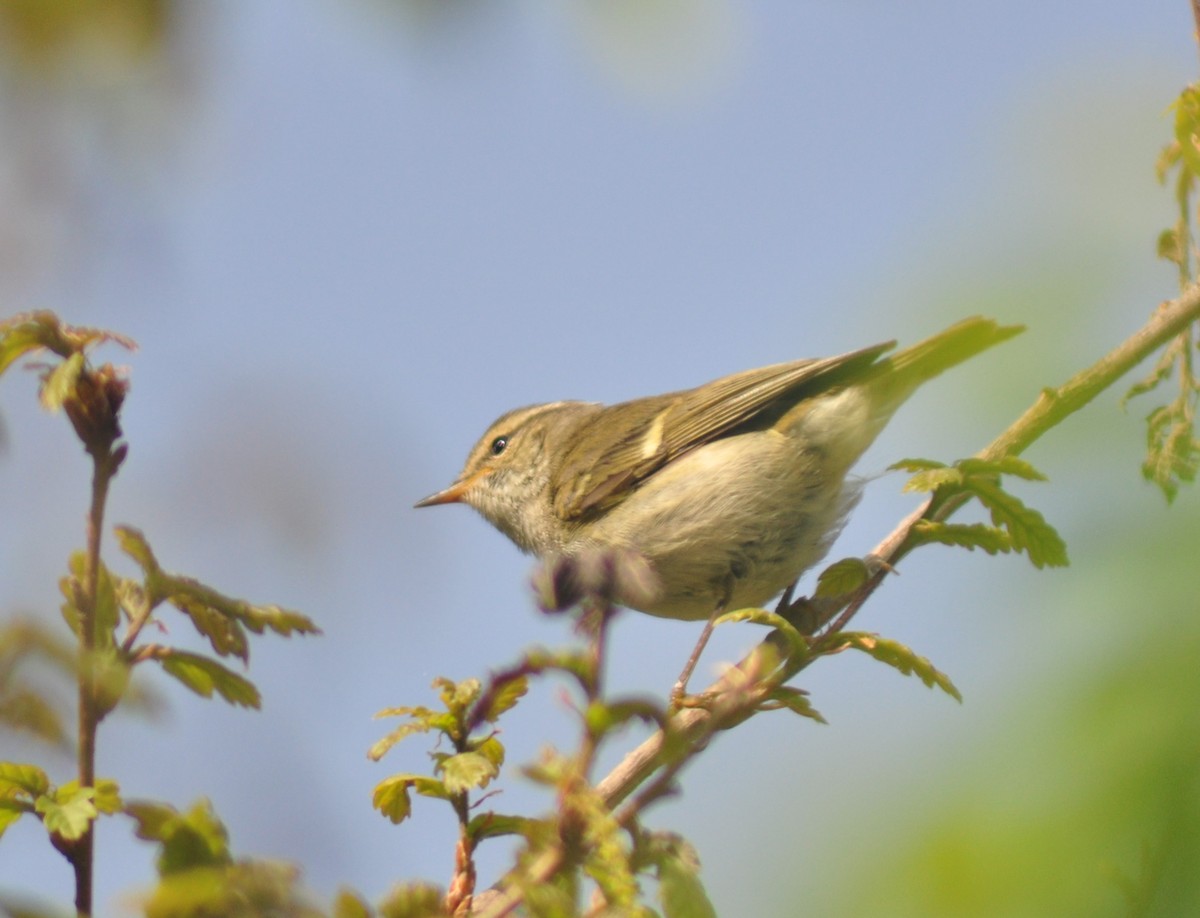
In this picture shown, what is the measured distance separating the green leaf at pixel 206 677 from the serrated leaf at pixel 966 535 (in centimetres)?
82

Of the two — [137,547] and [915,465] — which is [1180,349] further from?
[137,547]

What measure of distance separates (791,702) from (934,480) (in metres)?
0.36

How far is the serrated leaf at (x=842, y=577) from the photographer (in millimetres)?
1836

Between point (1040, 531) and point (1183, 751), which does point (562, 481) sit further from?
point (1183, 751)

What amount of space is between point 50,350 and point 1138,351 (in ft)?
4.45

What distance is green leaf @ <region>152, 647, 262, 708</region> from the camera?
131cm

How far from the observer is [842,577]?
184cm

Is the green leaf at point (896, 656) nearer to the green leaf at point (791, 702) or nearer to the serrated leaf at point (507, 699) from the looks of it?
the green leaf at point (791, 702)

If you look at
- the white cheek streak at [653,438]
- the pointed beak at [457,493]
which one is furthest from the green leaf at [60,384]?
the pointed beak at [457,493]

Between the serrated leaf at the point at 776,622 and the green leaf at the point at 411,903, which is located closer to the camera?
the green leaf at the point at 411,903

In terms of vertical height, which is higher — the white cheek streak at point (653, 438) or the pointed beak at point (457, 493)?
the pointed beak at point (457, 493)

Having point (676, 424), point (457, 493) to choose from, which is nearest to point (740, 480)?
point (676, 424)

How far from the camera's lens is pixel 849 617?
73.0 inches

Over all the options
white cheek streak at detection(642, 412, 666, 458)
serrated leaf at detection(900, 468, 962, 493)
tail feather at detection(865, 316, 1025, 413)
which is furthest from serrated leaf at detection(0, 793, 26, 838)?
white cheek streak at detection(642, 412, 666, 458)
